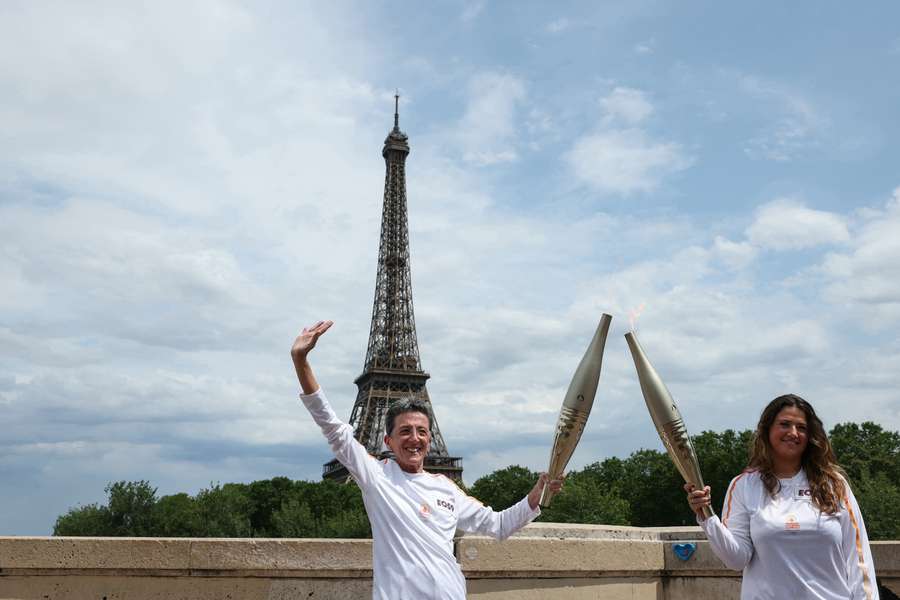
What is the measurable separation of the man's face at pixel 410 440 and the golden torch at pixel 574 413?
0.85 m

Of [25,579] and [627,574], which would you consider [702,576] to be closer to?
[627,574]

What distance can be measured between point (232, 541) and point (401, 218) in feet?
248

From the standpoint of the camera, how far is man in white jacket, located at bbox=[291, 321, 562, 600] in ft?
14.8

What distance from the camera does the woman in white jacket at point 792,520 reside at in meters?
4.49

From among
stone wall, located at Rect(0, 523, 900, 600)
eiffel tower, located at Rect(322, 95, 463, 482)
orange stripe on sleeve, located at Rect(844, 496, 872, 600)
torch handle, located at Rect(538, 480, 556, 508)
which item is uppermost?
eiffel tower, located at Rect(322, 95, 463, 482)

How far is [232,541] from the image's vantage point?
24.3ft

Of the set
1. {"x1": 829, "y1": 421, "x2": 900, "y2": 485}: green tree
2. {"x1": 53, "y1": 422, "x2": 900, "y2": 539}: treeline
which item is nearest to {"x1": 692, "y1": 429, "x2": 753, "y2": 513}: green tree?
{"x1": 53, "y1": 422, "x2": 900, "y2": 539}: treeline

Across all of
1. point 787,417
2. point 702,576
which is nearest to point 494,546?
point 702,576

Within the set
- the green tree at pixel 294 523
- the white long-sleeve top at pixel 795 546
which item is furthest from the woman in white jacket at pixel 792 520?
the green tree at pixel 294 523

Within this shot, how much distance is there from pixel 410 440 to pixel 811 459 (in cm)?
218

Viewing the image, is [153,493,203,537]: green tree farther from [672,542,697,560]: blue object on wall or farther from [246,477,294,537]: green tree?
[672,542,697,560]: blue object on wall

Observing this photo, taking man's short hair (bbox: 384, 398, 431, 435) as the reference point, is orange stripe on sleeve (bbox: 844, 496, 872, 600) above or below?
below

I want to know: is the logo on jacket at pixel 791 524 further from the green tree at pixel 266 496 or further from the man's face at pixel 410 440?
the green tree at pixel 266 496

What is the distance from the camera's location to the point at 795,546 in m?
4.52
